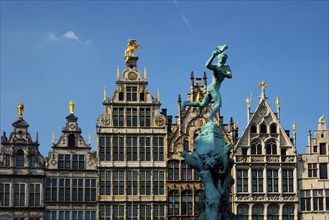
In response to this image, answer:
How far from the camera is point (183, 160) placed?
6109cm

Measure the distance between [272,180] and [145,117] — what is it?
11.0 m

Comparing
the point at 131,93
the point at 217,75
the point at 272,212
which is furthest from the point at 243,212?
the point at 217,75

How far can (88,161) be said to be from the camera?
60.2 m

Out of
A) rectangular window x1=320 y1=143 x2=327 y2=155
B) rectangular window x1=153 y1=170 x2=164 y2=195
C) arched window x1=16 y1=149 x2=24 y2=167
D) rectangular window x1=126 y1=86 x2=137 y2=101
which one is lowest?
rectangular window x1=153 y1=170 x2=164 y2=195

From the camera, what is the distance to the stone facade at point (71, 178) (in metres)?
59.2

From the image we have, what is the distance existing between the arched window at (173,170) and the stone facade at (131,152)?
0.49m

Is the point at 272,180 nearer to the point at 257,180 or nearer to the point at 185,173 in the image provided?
the point at 257,180

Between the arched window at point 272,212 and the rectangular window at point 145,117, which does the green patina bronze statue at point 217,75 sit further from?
the arched window at point 272,212

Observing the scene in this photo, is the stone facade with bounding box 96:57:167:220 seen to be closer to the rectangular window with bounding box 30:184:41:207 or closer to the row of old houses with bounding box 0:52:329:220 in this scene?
the row of old houses with bounding box 0:52:329:220

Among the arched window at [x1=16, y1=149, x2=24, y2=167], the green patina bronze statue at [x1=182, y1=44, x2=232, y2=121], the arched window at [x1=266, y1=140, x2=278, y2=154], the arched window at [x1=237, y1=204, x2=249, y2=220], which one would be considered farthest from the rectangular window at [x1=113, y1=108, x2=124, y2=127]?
the green patina bronze statue at [x1=182, y1=44, x2=232, y2=121]

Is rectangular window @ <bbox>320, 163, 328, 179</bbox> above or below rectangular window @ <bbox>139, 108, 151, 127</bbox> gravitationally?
below

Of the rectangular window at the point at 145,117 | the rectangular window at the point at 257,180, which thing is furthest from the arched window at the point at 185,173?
the rectangular window at the point at 257,180

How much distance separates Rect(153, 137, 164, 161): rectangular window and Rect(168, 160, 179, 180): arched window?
83cm

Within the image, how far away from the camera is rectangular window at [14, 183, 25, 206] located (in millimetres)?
58875
